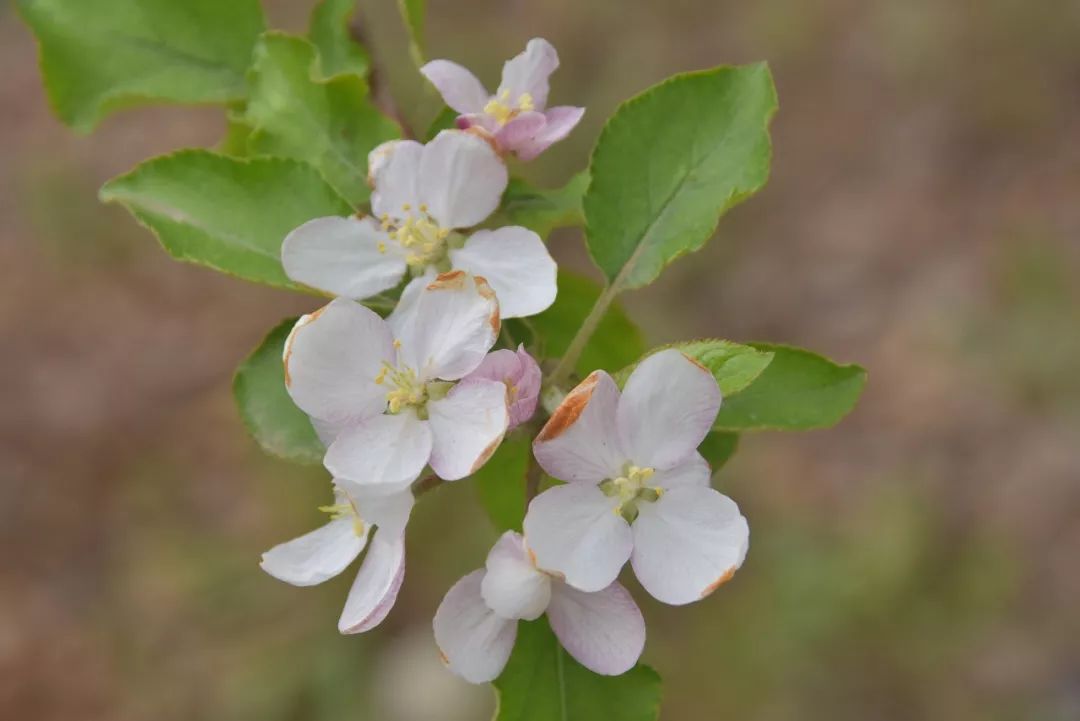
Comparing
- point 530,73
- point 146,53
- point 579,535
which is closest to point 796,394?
point 579,535

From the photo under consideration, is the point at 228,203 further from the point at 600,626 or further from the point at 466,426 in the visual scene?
the point at 600,626

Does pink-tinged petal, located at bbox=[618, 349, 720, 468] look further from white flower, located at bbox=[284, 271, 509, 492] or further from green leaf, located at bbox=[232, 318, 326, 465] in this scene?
green leaf, located at bbox=[232, 318, 326, 465]

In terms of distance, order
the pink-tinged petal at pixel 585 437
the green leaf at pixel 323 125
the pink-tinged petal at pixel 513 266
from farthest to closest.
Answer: the green leaf at pixel 323 125, the pink-tinged petal at pixel 513 266, the pink-tinged petal at pixel 585 437

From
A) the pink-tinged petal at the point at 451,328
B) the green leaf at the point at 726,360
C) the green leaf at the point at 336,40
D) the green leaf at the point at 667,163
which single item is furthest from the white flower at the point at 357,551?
the green leaf at the point at 336,40

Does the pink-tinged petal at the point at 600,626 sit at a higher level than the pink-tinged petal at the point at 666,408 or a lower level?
lower

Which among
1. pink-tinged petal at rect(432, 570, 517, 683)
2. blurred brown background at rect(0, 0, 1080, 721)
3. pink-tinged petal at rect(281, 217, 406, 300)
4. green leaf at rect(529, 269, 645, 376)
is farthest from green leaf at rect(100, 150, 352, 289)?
blurred brown background at rect(0, 0, 1080, 721)

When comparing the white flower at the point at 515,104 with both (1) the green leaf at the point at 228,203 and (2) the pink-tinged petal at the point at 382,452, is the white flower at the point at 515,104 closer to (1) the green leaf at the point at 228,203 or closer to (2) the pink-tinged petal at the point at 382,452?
(1) the green leaf at the point at 228,203
